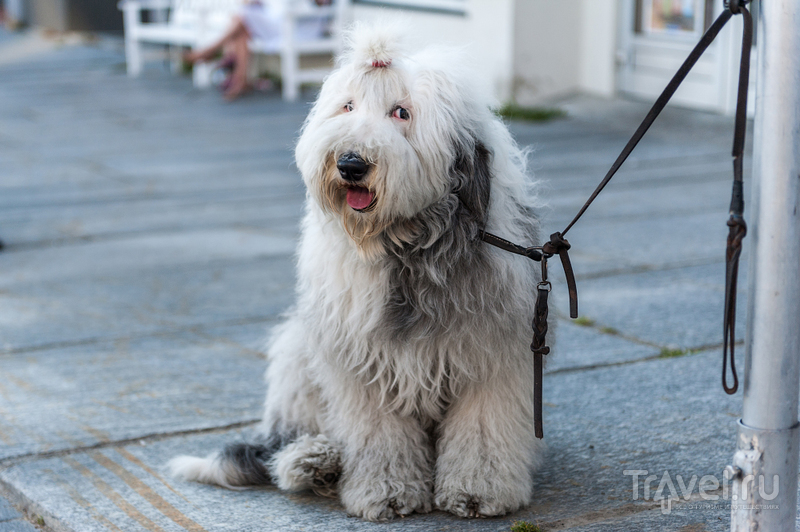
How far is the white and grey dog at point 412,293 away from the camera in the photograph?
9.04 ft

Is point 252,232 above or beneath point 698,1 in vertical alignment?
beneath

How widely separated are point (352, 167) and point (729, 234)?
1.05 meters

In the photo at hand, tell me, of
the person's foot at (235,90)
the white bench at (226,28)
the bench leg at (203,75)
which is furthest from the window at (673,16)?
the bench leg at (203,75)

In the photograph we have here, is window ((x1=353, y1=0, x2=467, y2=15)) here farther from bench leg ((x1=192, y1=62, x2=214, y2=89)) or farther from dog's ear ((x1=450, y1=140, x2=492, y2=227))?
dog's ear ((x1=450, y1=140, x2=492, y2=227))

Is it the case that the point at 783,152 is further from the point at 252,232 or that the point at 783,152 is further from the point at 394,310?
the point at 252,232

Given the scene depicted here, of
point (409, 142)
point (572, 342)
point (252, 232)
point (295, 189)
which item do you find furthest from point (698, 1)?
point (409, 142)

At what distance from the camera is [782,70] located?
2.11m

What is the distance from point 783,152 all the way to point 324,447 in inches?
68.7

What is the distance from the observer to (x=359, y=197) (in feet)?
8.98

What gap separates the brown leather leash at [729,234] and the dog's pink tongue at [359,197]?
0.40 m

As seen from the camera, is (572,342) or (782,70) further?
(572,342)

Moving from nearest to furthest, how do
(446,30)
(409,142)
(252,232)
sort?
(409,142), (252,232), (446,30)

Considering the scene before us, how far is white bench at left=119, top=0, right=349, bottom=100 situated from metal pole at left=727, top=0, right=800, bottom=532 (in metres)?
11.0

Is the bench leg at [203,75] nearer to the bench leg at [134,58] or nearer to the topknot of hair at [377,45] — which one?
the bench leg at [134,58]
